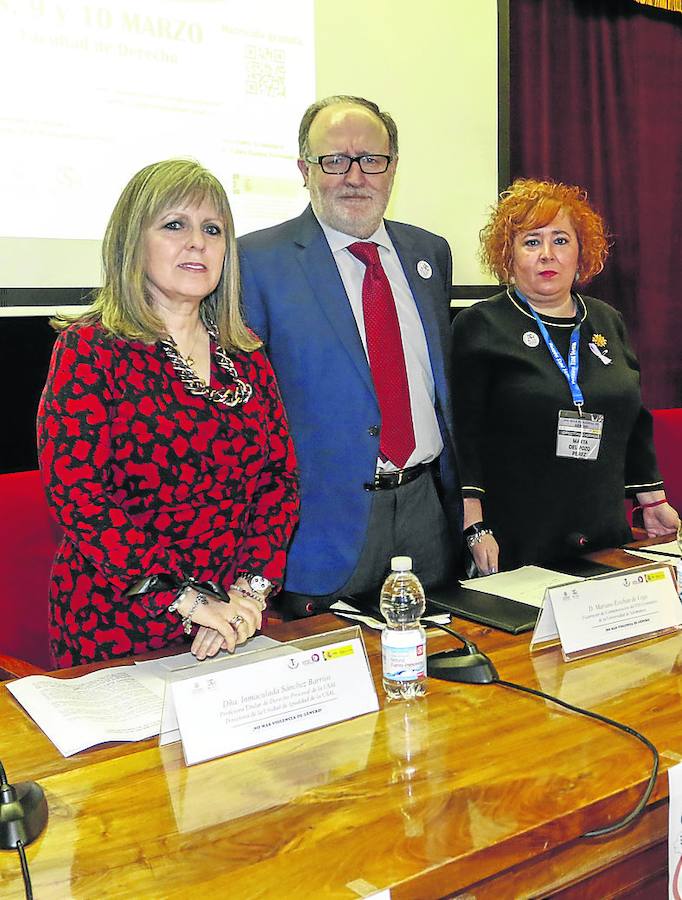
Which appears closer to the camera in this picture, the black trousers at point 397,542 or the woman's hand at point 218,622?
the woman's hand at point 218,622

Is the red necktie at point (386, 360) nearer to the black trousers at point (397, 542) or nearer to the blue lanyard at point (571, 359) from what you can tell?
the black trousers at point (397, 542)

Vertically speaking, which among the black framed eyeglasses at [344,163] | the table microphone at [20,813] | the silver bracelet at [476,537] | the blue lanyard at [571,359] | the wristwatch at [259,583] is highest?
the black framed eyeglasses at [344,163]

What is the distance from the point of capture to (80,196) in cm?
308

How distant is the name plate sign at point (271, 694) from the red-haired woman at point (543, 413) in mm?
1088

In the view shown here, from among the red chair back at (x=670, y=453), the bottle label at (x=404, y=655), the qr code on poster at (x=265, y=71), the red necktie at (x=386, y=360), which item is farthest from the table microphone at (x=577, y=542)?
the qr code on poster at (x=265, y=71)

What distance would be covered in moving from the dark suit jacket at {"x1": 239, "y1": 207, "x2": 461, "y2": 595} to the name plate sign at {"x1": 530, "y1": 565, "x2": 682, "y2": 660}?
709 millimetres

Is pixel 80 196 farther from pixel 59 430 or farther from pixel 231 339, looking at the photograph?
pixel 59 430

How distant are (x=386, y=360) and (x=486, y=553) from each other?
1.77 ft

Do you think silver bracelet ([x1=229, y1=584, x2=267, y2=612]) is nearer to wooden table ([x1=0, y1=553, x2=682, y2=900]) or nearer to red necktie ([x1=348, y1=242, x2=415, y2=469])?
wooden table ([x1=0, y1=553, x2=682, y2=900])

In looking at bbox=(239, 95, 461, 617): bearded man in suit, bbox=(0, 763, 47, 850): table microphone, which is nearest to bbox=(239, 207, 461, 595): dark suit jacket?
bbox=(239, 95, 461, 617): bearded man in suit

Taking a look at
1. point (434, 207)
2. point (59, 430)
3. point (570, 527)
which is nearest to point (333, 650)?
point (59, 430)

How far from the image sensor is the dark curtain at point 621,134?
14.3ft

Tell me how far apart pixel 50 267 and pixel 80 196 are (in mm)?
244

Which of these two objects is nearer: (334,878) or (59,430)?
(334,878)
